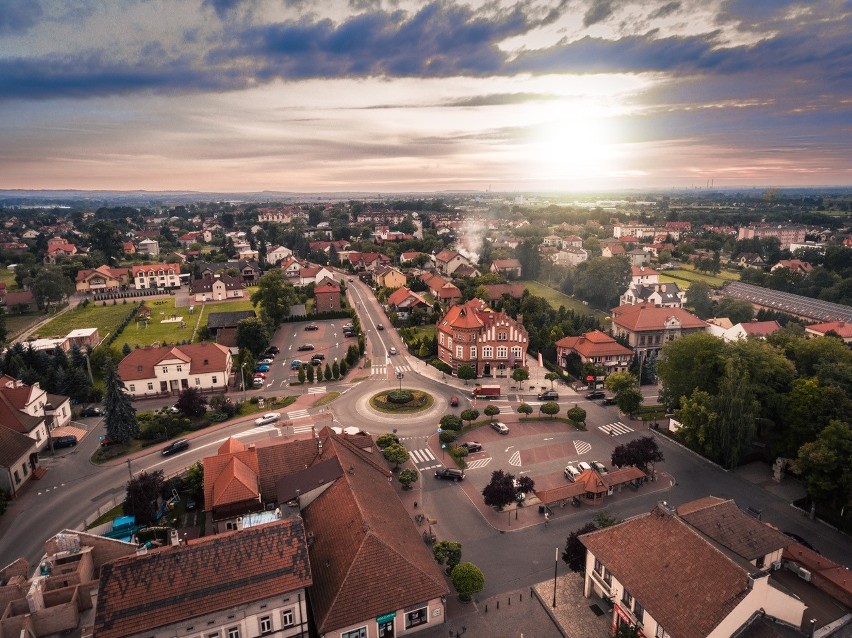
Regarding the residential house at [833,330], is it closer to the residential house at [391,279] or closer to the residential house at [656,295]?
the residential house at [656,295]

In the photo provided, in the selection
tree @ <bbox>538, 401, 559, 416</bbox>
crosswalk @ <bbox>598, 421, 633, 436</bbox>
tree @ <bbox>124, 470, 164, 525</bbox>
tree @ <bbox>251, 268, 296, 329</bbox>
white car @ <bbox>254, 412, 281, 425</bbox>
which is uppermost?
→ tree @ <bbox>251, 268, 296, 329</bbox>

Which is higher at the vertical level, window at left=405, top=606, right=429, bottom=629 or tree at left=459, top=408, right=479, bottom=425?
window at left=405, top=606, right=429, bottom=629

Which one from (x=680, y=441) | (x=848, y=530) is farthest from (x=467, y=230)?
(x=848, y=530)

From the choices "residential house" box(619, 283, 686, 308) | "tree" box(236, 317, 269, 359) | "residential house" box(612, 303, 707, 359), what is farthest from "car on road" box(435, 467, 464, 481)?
"residential house" box(619, 283, 686, 308)

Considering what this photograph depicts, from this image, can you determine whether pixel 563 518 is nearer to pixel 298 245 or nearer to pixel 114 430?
pixel 114 430

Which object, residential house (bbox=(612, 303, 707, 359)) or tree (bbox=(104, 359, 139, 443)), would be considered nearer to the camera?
tree (bbox=(104, 359, 139, 443))

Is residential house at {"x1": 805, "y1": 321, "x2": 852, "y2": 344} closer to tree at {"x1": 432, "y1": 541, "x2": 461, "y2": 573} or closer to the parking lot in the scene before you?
tree at {"x1": 432, "y1": 541, "x2": 461, "y2": 573}

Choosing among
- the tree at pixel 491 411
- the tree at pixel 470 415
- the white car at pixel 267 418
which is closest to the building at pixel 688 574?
the tree at pixel 470 415
